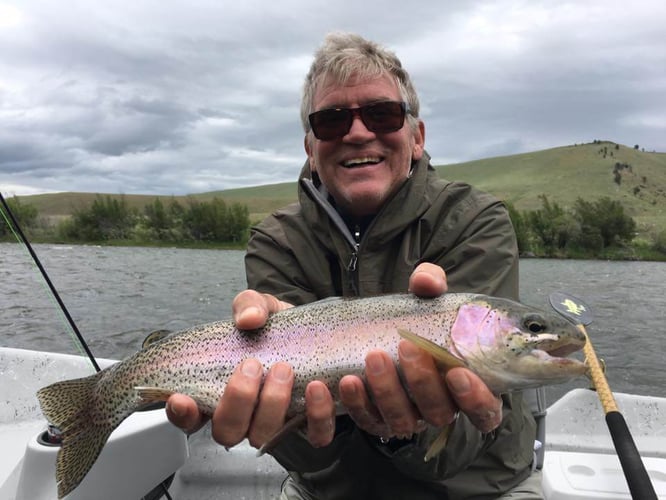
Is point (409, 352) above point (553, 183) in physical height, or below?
above

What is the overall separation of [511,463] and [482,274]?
106 centimetres

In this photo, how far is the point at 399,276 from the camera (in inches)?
129

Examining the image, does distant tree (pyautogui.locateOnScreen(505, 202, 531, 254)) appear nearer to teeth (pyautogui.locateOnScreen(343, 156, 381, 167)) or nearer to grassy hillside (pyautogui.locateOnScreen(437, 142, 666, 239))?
grassy hillside (pyautogui.locateOnScreen(437, 142, 666, 239))

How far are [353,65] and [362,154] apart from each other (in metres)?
0.58

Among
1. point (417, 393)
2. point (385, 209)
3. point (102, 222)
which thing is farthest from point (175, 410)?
point (102, 222)

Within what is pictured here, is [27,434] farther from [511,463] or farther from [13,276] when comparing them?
[13,276]

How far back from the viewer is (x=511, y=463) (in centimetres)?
293

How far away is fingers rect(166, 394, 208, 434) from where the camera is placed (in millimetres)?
2514

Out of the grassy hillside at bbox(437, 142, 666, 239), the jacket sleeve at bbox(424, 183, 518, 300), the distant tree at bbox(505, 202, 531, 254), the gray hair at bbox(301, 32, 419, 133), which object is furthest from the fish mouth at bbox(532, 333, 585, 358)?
the grassy hillside at bbox(437, 142, 666, 239)

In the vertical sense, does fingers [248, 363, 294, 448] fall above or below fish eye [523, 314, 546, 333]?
below

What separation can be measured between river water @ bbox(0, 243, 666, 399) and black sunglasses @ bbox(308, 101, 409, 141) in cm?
805

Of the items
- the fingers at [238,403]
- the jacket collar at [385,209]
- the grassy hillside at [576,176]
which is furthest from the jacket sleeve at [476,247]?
the grassy hillside at [576,176]

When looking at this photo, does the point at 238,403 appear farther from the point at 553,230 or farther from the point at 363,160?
the point at 553,230

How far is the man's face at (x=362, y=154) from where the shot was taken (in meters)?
3.44
